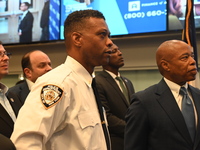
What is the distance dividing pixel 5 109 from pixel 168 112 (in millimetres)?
984

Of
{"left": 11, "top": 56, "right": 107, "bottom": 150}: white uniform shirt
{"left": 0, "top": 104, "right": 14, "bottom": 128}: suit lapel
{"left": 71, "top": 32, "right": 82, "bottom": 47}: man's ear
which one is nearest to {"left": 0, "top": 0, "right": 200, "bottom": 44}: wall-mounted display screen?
{"left": 0, "top": 104, "right": 14, "bottom": 128}: suit lapel

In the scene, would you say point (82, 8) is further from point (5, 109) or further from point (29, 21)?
point (5, 109)

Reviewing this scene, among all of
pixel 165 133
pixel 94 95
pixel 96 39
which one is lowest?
pixel 165 133

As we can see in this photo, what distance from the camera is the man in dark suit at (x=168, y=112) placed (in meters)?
1.97

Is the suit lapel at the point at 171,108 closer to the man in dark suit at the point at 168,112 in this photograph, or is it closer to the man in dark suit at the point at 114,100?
the man in dark suit at the point at 168,112

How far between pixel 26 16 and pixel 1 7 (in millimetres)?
566

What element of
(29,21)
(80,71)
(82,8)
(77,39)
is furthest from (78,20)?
(29,21)

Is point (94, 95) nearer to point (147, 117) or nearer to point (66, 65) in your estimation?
point (66, 65)

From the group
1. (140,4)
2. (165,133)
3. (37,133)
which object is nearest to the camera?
(37,133)

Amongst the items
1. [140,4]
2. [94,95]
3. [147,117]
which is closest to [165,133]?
[147,117]

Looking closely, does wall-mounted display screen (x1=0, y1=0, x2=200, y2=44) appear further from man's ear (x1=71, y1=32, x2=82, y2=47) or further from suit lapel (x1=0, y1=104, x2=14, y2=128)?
man's ear (x1=71, y1=32, x2=82, y2=47)

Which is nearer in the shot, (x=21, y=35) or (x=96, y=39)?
(x=96, y=39)

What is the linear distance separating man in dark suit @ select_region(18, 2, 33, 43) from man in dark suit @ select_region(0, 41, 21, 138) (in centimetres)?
309

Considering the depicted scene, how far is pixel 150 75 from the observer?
4863 millimetres
